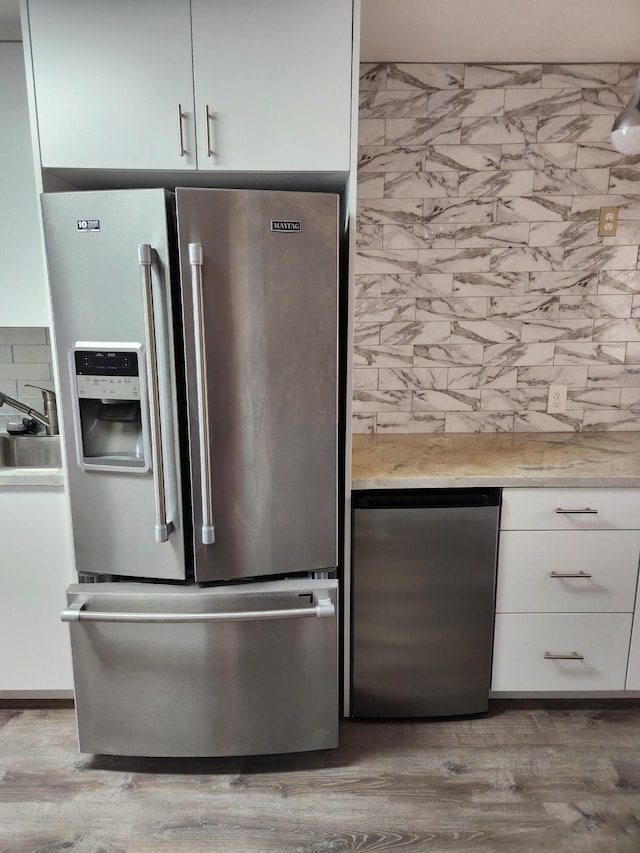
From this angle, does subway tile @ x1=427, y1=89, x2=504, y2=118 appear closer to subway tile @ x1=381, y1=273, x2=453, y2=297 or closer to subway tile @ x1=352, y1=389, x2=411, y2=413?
subway tile @ x1=381, y1=273, x2=453, y2=297

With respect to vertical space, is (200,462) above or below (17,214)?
below

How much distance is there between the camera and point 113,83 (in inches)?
60.8

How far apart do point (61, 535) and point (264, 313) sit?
3.53ft

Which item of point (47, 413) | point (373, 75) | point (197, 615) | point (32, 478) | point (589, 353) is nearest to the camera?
point (197, 615)

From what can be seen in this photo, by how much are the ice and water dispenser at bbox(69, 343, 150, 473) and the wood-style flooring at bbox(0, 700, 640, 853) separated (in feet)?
3.41

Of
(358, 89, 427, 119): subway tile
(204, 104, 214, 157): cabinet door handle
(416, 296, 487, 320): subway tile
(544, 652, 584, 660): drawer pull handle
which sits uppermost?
(358, 89, 427, 119): subway tile

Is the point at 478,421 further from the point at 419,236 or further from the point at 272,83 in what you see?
the point at 272,83

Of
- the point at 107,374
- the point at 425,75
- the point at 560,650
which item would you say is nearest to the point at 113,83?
the point at 107,374

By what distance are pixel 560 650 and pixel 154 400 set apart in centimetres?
168

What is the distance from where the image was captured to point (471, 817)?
1.62 metres

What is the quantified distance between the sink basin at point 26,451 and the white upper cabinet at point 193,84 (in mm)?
1143

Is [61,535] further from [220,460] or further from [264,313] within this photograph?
[264,313]

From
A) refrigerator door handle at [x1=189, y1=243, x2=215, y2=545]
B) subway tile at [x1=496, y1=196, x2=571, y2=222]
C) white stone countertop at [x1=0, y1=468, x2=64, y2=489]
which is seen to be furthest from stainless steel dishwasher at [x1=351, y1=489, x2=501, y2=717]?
subway tile at [x1=496, y1=196, x2=571, y2=222]

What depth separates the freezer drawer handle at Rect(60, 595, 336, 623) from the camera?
162 centimetres
